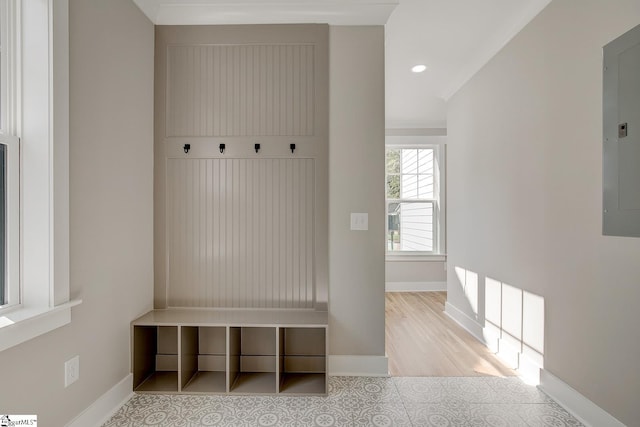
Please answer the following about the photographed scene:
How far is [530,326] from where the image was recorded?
231 centimetres

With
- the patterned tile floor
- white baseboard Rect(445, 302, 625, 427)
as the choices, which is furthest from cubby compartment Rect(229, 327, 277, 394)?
white baseboard Rect(445, 302, 625, 427)

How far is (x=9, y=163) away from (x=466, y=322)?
3.67 metres

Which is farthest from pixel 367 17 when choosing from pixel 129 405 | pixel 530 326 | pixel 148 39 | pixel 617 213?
pixel 129 405

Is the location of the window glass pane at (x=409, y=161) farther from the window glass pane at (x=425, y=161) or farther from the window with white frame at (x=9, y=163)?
the window with white frame at (x=9, y=163)

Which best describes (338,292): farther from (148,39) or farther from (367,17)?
(148,39)

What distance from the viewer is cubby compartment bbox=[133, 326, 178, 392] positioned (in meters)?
2.04

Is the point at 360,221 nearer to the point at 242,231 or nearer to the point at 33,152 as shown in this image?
the point at 242,231

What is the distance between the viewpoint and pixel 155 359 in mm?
2271

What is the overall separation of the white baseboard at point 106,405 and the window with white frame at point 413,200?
401cm

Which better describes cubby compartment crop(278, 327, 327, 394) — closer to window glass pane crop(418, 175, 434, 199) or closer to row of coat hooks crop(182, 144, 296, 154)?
row of coat hooks crop(182, 144, 296, 154)

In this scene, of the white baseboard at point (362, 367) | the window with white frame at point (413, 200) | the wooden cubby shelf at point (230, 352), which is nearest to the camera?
the wooden cubby shelf at point (230, 352)

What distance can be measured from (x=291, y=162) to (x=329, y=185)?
0.31 metres

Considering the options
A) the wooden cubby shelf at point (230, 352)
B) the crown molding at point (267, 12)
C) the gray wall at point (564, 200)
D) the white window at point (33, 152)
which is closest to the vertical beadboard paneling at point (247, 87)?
the crown molding at point (267, 12)

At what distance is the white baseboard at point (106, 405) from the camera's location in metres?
1.63
